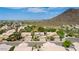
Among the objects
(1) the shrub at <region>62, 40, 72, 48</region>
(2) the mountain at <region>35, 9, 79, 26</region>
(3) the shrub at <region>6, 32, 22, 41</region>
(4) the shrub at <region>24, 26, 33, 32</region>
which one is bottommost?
(1) the shrub at <region>62, 40, 72, 48</region>

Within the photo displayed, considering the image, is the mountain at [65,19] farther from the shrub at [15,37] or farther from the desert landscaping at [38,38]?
the shrub at [15,37]

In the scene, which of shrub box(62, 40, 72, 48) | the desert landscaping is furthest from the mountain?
shrub box(62, 40, 72, 48)

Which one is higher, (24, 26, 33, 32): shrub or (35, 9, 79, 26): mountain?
(35, 9, 79, 26): mountain

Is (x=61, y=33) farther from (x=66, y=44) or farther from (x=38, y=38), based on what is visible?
(x=38, y=38)

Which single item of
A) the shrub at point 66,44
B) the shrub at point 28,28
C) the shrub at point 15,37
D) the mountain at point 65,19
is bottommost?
the shrub at point 66,44

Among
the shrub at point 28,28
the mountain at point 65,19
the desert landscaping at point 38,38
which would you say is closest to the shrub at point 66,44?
the desert landscaping at point 38,38

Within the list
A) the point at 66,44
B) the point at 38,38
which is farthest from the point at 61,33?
the point at 38,38

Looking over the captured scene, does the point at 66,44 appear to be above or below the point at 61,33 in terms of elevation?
below

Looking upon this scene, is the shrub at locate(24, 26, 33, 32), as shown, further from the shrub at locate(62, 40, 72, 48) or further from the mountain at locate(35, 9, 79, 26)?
the shrub at locate(62, 40, 72, 48)

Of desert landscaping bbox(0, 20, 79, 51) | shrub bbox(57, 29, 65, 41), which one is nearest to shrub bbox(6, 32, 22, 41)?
desert landscaping bbox(0, 20, 79, 51)

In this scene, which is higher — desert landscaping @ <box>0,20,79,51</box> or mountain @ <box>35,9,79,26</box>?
mountain @ <box>35,9,79,26</box>

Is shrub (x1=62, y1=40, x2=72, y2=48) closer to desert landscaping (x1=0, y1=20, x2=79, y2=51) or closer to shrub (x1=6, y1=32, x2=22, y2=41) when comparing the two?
desert landscaping (x1=0, y1=20, x2=79, y2=51)
